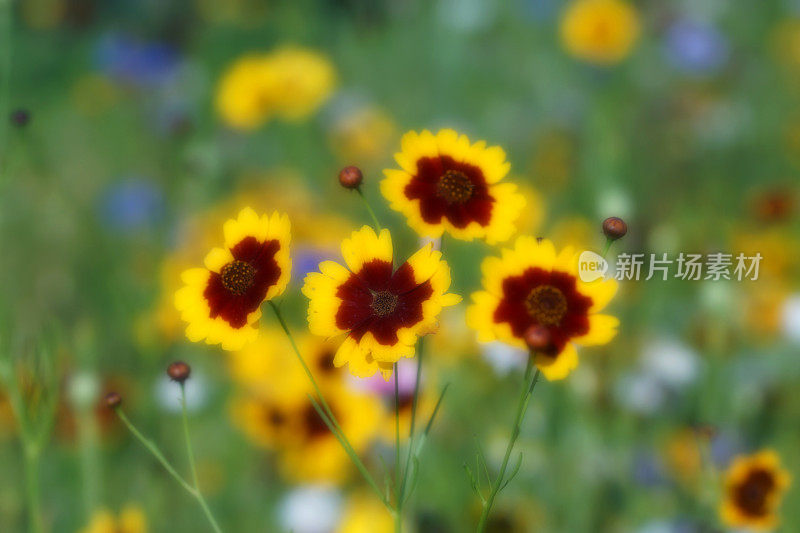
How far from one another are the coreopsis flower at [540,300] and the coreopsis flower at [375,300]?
4 centimetres

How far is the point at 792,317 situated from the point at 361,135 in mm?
1410

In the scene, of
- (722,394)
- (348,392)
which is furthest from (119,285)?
(722,394)

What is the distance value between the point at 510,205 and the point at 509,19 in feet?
10.3

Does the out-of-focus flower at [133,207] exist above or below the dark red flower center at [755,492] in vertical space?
above

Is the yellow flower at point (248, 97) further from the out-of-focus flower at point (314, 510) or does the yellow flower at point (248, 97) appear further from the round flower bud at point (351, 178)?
the round flower bud at point (351, 178)

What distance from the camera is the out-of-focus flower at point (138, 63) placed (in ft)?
10.6

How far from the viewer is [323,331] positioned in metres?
0.64

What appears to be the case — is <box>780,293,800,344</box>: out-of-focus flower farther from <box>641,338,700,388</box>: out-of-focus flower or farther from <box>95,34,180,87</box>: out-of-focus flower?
<box>95,34,180,87</box>: out-of-focus flower

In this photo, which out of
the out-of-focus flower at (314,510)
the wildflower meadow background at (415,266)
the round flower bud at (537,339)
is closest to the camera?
the round flower bud at (537,339)

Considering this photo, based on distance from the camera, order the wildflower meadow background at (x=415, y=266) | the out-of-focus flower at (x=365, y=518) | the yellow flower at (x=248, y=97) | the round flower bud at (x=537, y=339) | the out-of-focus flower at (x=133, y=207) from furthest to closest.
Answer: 1. the out-of-focus flower at (x=133, y=207)
2. the yellow flower at (x=248, y=97)
3. the out-of-focus flower at (x=365, y=518)
4. the wildflower meadow background at (x=415, y=266)
5. the round flower bud at (x=537, y=339)

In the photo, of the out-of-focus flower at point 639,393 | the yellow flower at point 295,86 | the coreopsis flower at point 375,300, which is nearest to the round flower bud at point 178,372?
the coreopsis flower at point 375,300

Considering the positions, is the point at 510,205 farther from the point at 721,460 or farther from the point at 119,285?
the point at 119,285

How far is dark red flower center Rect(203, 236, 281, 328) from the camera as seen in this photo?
2.17ft

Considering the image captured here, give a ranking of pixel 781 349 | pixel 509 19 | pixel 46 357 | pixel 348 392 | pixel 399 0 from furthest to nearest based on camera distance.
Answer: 1. pixel 399 0
2. pixel 509 19
3. pixel 781 349
4. pixel 348 392
5. pixel 46 357
